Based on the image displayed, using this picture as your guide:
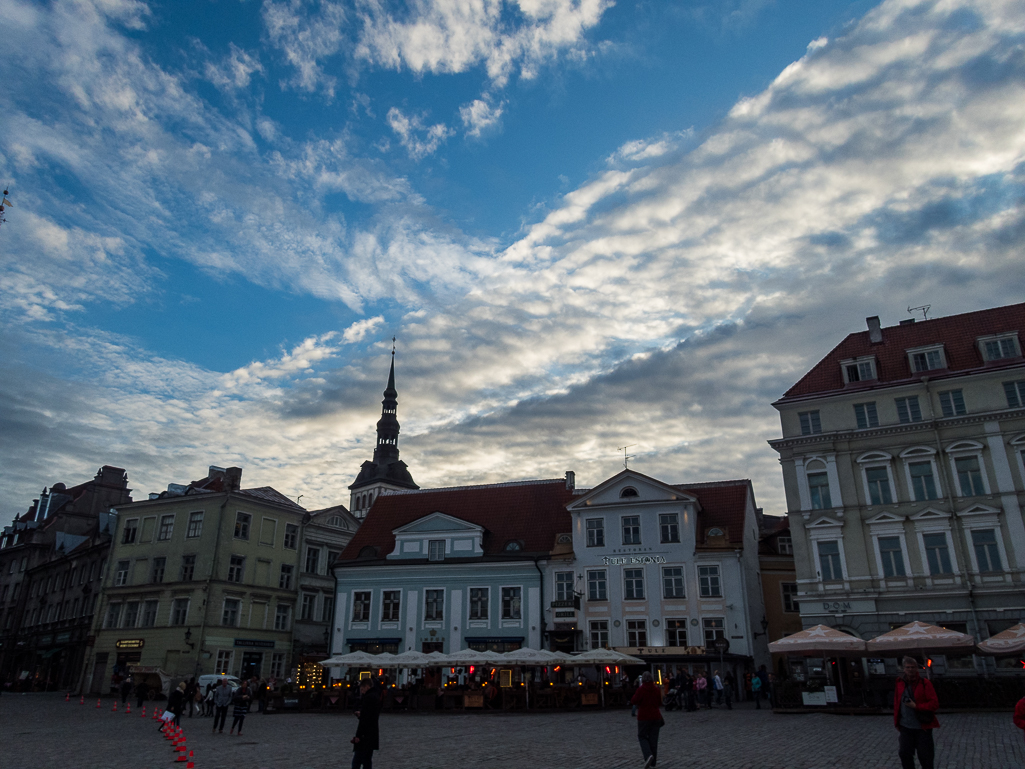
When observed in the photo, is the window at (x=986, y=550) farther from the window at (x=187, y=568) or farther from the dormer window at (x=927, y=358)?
the window at (x=187, y=568)

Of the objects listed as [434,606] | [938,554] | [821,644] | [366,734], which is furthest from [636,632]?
[366,734]

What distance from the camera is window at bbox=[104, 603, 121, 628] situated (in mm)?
48844

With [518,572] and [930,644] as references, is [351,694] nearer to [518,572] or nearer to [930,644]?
[518,572]

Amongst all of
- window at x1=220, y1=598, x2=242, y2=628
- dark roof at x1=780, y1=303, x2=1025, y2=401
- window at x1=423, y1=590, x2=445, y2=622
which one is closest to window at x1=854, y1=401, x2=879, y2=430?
dark roof at x1=780, y1=303, x2=1025, y2=401

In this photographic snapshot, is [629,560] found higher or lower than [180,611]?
higher

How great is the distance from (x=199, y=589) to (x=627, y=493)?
86.3 feet

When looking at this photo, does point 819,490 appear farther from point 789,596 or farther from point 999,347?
point 999,347

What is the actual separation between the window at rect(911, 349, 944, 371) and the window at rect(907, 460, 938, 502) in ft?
16.0

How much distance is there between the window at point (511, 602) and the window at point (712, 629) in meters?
10.1

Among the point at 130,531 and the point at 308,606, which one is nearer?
the point at 130,531

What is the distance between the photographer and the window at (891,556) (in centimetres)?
3503

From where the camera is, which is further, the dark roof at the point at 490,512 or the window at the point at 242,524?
the window at the point at 242,524

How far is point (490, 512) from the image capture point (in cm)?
4809

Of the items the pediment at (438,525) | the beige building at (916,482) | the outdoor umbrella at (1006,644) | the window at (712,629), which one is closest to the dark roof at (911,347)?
the beige building at (916,482)
